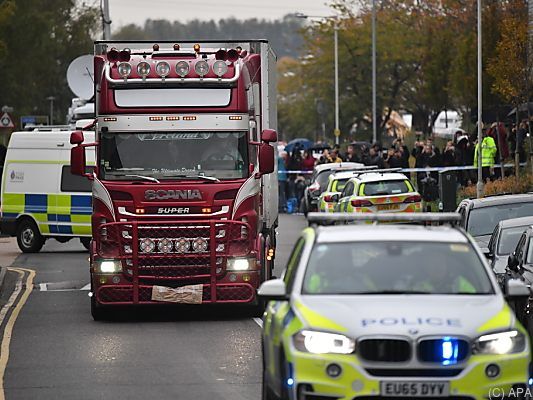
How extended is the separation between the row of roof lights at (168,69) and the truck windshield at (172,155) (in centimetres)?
73

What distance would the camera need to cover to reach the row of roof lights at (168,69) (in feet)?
61.6

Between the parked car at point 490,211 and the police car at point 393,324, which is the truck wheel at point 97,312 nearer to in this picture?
the parked car at point 490,211

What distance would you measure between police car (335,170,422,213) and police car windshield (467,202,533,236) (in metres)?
10.0

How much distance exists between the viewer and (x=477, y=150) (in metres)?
39.3

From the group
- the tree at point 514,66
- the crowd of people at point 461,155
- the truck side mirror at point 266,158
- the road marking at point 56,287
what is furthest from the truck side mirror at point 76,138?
the tree at point 514,66

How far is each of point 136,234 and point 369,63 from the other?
6451 centimetres

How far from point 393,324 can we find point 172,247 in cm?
909

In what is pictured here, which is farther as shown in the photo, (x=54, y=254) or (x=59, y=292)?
(x=54, y=254)

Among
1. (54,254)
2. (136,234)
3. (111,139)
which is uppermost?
(111,139)

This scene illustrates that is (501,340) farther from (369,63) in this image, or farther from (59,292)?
(369,63)

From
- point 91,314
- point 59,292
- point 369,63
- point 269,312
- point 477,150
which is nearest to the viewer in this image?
point 269,312

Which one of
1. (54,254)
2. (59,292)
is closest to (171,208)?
(59,292)

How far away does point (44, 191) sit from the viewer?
31250 mm

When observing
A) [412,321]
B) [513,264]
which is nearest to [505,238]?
[513,264]
